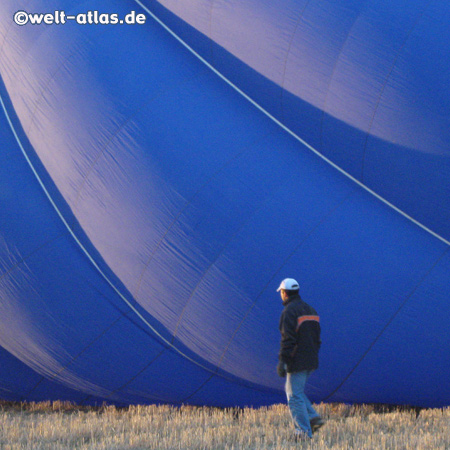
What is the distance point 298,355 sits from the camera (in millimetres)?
4980

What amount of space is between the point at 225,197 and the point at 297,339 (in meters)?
1.62

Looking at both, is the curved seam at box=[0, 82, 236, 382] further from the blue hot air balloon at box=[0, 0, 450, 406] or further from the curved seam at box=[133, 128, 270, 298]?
the curved seam at box=[133, 128, 270, 298]

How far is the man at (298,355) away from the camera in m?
4.97

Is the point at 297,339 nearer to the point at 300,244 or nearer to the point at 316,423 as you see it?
the point at 316,423

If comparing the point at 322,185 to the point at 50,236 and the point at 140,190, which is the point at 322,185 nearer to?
the point at 140,190

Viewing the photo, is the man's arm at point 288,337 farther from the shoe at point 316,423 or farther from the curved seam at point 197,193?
the curved seam at point 197,193

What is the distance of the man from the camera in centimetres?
497

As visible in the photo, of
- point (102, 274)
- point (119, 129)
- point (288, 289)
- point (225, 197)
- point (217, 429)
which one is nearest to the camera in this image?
point (288, 289)

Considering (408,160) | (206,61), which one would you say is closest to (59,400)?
(206,61)

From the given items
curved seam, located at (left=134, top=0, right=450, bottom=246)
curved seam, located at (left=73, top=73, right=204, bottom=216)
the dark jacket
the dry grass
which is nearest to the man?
the dark jacket

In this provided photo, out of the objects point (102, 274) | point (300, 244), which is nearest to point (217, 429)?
point (300, 244)

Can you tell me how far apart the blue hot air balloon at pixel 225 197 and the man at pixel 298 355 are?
0.90 meters

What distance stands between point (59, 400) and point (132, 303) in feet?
5.51

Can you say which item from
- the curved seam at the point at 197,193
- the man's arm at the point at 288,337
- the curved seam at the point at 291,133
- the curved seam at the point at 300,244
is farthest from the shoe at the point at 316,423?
the curved seam at the point at 197,193
